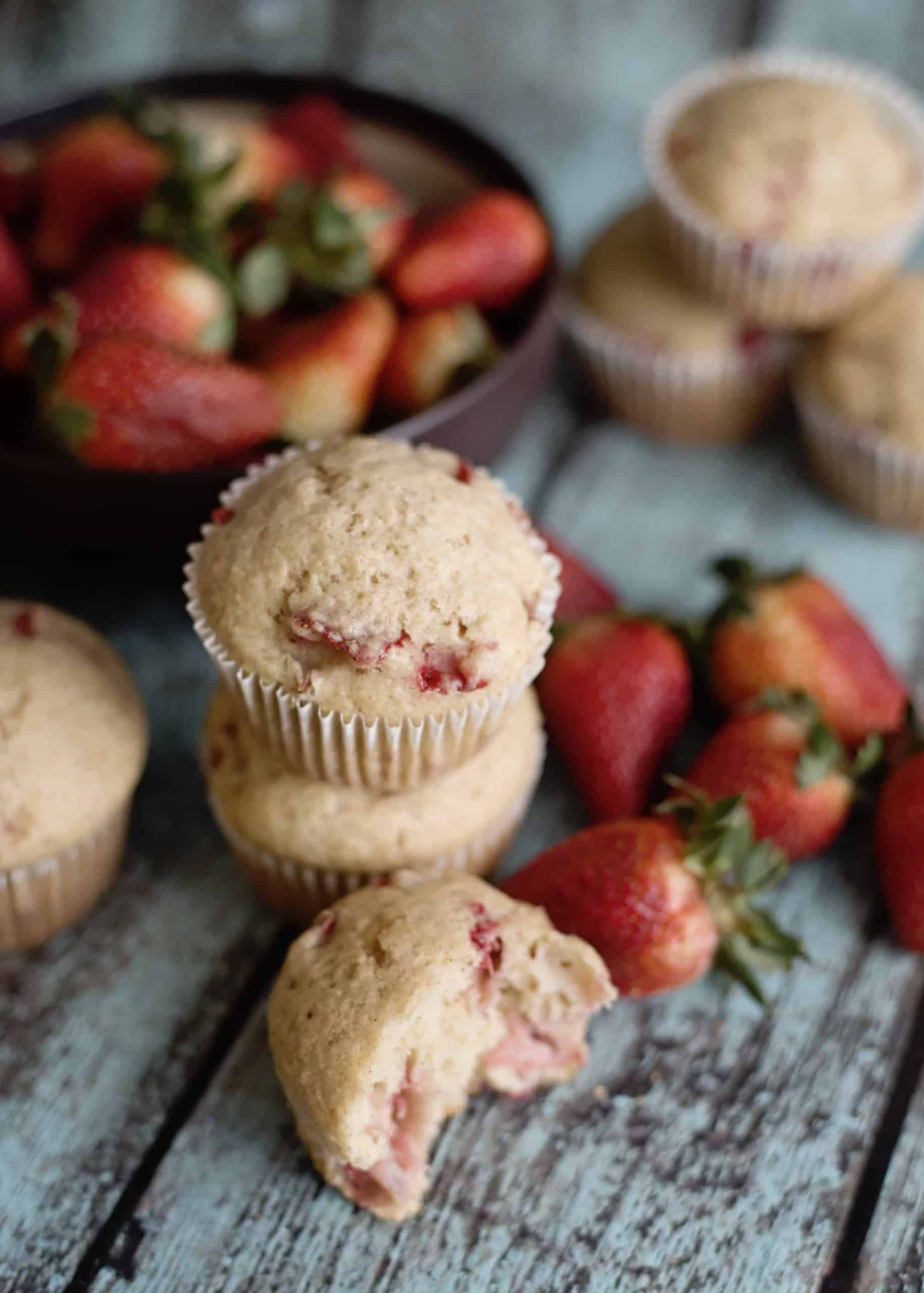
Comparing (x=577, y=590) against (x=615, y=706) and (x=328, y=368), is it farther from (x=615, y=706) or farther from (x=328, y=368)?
(x=328, y=368)

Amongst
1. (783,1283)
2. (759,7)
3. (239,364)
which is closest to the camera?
(783,1283)

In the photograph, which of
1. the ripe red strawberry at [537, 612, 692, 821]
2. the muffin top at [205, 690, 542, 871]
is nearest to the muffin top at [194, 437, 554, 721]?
the muffin top at [205, 690, 542, 871]

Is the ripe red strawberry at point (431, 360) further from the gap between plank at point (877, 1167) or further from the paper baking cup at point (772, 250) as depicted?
the gap between plank at point (877, 1167)

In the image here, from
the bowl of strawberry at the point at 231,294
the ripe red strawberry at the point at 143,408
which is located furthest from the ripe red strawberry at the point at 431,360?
the ripe red strawberry at the point at 143,408

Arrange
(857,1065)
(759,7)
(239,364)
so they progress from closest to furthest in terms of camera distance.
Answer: (857,1065) → (239,364) → (759,7)

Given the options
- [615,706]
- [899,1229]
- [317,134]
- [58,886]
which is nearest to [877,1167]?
[899,1229]

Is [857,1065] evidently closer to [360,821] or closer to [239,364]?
[360,821]

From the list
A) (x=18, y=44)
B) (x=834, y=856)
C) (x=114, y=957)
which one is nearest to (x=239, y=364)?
(x=114, y=957)
